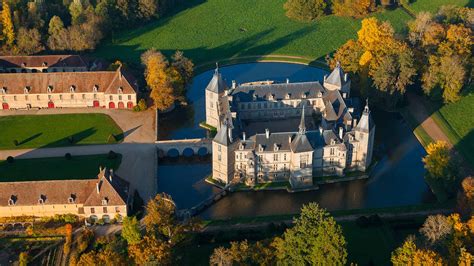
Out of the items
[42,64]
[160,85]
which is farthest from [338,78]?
[42,64]

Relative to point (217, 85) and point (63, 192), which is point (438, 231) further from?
point (63, 192)

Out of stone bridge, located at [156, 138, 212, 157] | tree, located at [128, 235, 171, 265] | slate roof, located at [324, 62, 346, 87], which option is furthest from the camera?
slate roof, located at [324, 62, 346, 87]

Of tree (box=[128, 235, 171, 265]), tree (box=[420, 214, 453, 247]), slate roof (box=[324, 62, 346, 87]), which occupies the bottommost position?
tree (box=[128, 235, 171, 265])

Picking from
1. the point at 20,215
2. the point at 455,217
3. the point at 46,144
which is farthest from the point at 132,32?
the point at 455,217

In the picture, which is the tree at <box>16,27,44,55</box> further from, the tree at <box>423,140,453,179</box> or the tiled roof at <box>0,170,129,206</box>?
the tree at <box>423,140,453,179</box>

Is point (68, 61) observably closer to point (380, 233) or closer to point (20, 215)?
point (20, 215)

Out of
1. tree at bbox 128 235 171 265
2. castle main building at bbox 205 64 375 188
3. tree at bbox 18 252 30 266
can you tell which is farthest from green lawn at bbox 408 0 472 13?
tree at bbox 18 252 30 266

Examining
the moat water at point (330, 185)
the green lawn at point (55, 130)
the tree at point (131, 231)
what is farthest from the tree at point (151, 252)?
the green lawn at point (55, 130)
